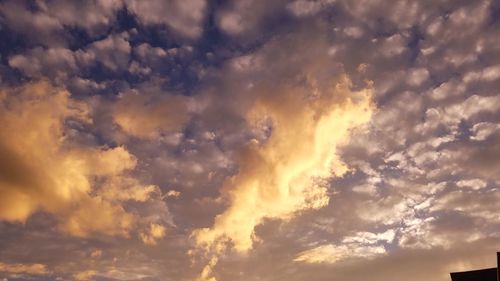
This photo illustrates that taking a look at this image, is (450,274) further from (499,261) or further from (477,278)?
(499,261)

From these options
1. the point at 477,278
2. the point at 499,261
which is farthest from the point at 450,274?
the point at 499,261

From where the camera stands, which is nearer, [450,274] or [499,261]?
[499,261]

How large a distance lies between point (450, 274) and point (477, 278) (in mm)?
1982

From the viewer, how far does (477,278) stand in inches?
1529

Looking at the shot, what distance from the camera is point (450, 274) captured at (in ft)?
130

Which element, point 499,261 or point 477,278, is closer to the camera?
point 499,261

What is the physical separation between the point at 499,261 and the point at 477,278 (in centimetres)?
407

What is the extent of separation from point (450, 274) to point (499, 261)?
514cm
